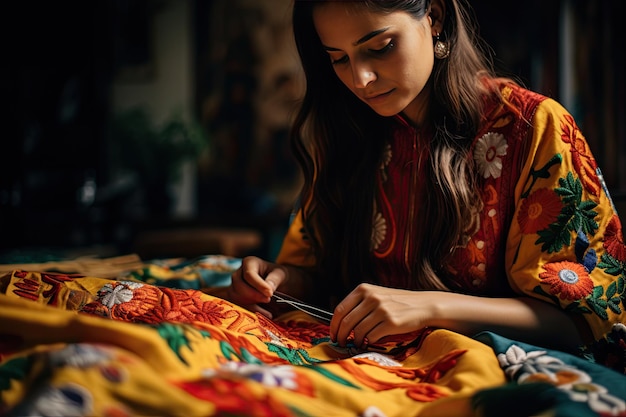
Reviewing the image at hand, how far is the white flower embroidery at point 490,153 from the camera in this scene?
1.14m

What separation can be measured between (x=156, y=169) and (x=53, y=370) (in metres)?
4.12

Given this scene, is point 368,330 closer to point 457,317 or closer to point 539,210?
point 457,317

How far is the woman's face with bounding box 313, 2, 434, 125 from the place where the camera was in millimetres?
1122

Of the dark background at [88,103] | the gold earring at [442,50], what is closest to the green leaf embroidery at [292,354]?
the gold earring at [442,50]

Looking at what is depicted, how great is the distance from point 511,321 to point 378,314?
8.1 inches

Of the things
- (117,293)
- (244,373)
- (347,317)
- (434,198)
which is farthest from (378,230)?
(244,373)

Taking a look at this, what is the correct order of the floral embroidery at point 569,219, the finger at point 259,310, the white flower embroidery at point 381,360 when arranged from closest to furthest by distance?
the white flower embroidery at point 381,360 < the floral embroidery at point 569,219 < the finger at point 259,310

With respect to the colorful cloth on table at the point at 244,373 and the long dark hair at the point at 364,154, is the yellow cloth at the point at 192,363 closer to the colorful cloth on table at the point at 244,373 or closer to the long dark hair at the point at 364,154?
the colorful cloth on table at the point at 244,373

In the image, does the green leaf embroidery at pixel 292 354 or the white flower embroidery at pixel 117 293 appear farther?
the white flower embroidery at pixel 117 293

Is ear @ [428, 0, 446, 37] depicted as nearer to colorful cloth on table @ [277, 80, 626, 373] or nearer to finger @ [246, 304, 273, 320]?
colorful cloth on table @ [277, 80, 626, 373]

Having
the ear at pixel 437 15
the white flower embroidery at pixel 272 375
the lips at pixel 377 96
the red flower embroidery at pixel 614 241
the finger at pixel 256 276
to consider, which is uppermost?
the ear at pixel 437 15

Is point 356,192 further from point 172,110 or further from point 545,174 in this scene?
point 172,110

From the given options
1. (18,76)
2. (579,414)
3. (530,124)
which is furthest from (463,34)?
(18,76)

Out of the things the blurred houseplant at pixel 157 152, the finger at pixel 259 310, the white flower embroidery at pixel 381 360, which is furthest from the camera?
the blurred houseplant at pixel 157 152
